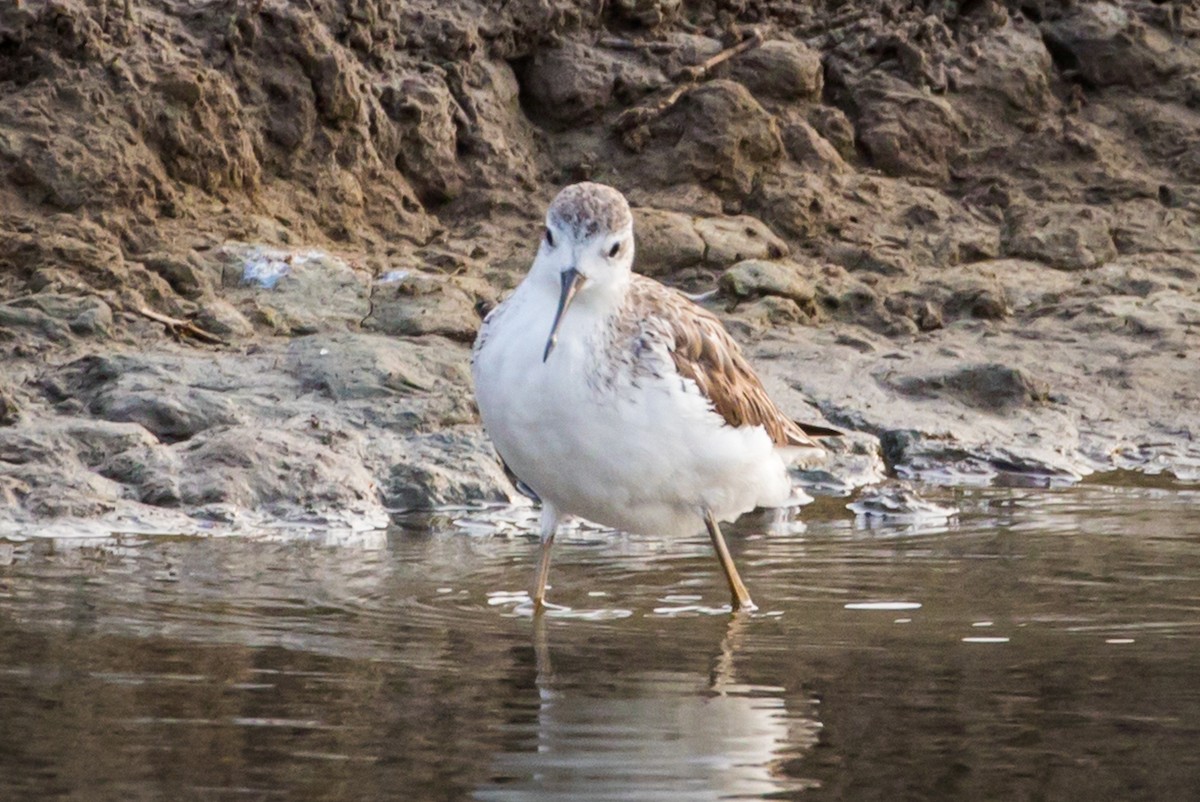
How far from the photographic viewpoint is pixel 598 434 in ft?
20.4

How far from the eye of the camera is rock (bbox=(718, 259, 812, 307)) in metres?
10.3

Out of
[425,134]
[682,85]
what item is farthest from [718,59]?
[425,134]

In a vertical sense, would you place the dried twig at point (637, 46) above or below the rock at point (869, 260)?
above

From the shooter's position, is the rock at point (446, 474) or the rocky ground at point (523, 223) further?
the rocky ground at point (523, 223)

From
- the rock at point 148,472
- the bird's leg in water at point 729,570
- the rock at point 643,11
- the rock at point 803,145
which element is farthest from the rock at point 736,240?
the bird's leg in water at point 729,570

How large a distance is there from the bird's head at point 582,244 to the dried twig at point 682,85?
480 centimetres

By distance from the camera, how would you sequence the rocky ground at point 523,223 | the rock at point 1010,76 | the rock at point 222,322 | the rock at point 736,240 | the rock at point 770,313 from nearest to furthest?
the rocky ground at point 523,223 → the rock at point 222,322 → the rock at point 770,313 → the rock at point 736,240 → the rock at point 1010,76

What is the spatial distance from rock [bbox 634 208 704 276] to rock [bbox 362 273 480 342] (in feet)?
3.65

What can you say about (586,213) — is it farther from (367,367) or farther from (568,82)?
(568,82)

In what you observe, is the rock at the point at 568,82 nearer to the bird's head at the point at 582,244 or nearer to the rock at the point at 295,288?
the rock at the point at 295,288

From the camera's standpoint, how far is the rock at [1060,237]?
11234 millimetres

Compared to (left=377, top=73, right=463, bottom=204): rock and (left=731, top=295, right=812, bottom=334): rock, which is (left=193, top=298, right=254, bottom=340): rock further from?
(left=731, top=295, right=812, bottom=334): rock

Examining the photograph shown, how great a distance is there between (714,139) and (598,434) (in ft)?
16.5

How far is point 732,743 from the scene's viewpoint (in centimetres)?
475
